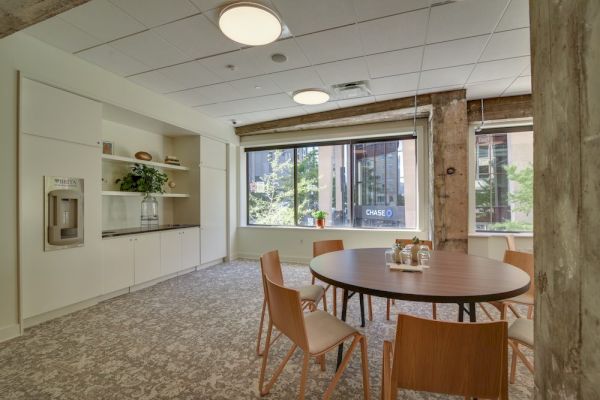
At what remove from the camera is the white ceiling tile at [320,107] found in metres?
4.65

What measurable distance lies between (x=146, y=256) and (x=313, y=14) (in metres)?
3.77

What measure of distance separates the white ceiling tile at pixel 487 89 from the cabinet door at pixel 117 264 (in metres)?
5.31

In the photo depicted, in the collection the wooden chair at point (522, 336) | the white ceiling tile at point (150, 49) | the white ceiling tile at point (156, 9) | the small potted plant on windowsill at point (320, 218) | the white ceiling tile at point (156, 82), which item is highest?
the white ceiling tile at point (156, 82)

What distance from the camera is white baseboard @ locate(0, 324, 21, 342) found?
2.50 m

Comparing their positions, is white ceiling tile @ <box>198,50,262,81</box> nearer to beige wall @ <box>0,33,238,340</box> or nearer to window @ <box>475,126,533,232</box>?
beige wall @ <box>0,33,238,340</box>

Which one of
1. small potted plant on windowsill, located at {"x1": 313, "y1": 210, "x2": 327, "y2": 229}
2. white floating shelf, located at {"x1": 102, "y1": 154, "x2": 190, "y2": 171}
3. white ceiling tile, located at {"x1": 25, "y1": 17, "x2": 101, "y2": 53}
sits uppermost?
white ceiling tile, located at {"x1": 25, "y1": 17, "x2": 101, "y2": 53}

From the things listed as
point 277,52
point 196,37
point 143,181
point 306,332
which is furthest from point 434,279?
point 143,181

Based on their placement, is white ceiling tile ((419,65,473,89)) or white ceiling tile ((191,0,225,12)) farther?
white ceiling tile ((419,65,473,89))

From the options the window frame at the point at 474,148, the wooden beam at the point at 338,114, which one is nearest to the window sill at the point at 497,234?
the window frame at the point at 474,148

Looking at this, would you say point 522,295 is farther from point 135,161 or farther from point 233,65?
point 135,161

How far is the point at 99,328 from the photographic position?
2758 millimetres

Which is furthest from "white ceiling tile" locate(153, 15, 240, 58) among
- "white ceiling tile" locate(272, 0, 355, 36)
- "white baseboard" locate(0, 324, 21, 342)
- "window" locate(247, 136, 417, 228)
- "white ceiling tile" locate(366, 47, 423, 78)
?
"window" locate(247, 136, 417, 228)

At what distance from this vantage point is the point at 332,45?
2.84 m

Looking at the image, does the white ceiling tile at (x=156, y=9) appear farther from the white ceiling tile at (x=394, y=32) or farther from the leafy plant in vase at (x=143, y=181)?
the leafy plant in vase at (x=143, y=181)
